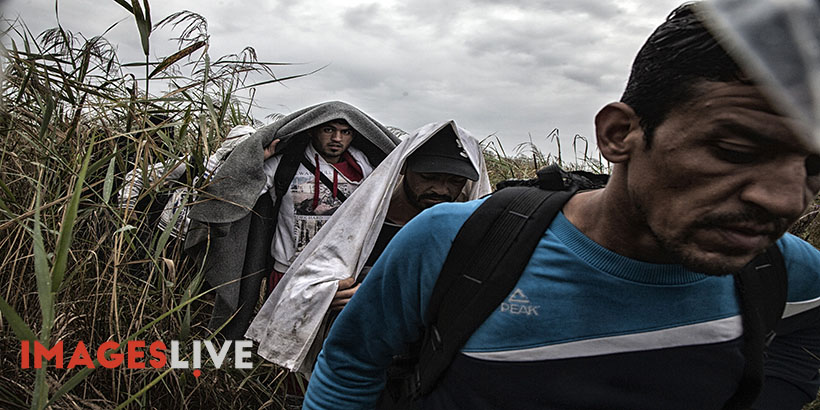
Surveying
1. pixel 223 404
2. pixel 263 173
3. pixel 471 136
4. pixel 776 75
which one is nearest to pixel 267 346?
pixel 223 404

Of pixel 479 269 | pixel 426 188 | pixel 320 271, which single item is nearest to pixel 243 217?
pixel 320 271

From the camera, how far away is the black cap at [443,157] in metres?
2.76

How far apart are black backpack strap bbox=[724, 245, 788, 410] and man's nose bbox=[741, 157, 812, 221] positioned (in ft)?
1.20

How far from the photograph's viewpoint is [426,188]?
281 centimetres

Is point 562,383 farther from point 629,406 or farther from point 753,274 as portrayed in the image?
point 753,274

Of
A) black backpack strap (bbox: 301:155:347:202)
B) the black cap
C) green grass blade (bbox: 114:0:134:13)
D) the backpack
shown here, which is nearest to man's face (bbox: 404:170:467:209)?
the black cap

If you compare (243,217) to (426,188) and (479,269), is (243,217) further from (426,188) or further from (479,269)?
(479,269)

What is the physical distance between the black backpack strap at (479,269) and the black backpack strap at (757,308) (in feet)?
1.27

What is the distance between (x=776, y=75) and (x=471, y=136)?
2.75 m

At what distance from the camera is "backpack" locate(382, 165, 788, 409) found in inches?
41.3

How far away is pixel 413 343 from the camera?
49.8 inches

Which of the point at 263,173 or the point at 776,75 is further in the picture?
→ the point at 263,173

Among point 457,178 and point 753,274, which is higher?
point 457,178

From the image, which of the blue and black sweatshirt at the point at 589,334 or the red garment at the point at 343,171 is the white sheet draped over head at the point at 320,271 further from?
the blue and black sweatshirt at the point at 589,334
